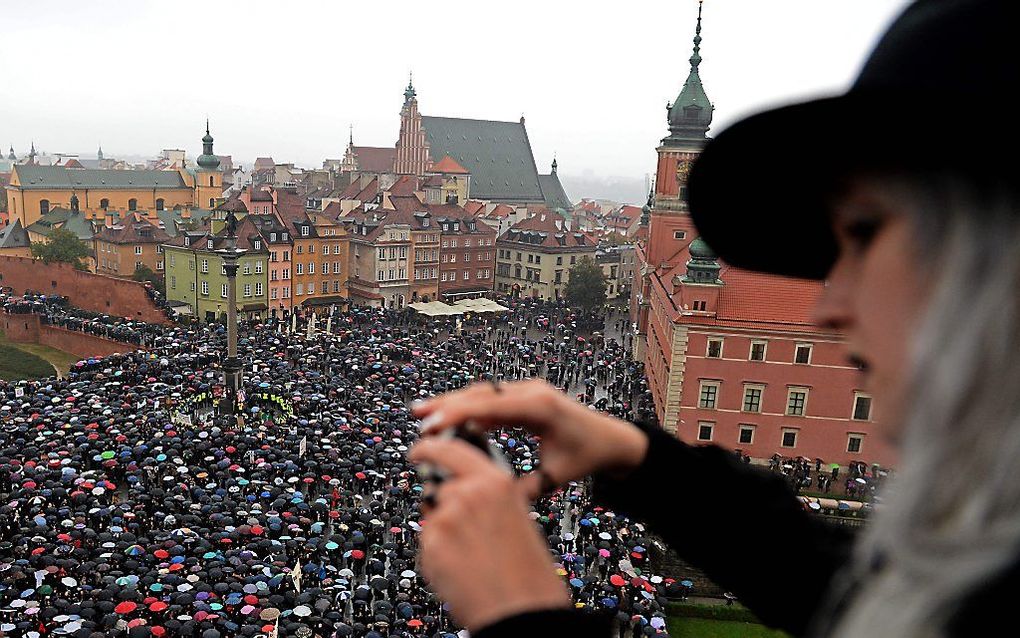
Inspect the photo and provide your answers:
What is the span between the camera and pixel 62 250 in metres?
56.9

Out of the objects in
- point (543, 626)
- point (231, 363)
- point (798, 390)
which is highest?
point (543, 626)

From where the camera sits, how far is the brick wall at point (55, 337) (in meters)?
47.3

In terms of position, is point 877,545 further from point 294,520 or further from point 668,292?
point 668,292

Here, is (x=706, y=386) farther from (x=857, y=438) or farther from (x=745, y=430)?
(x=857, y=438)

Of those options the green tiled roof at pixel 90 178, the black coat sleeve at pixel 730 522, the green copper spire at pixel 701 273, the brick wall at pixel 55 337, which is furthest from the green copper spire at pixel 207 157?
the black coat sleeve at pixel 730 522

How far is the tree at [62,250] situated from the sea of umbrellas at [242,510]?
2149 cm

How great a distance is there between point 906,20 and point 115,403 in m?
34.1

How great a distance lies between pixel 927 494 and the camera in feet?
3.79

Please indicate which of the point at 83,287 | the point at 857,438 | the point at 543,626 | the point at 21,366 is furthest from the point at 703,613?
the point at 83,287

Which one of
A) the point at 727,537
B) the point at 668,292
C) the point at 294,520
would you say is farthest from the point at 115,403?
the point at 727,537

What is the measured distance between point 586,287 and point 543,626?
59.8m

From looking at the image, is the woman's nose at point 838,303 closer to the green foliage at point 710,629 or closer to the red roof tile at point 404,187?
the green foliage at point 710,629

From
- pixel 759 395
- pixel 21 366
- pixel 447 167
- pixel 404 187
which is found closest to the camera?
pixel 759 395

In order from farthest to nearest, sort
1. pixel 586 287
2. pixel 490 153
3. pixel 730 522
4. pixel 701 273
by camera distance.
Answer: pixel 490 153 < pixel 586 287 < pixel 701 273 < pixel 730 522
